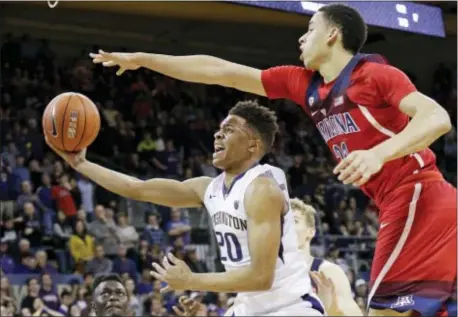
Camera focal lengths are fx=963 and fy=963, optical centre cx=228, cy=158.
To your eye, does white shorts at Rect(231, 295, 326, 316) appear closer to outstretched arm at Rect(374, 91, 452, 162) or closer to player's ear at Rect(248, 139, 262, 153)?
player's ear at Rect(248, 139, 262, 153)

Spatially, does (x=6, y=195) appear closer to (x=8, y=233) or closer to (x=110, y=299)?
(x=8, y=233)

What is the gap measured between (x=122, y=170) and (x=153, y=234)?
2.00m

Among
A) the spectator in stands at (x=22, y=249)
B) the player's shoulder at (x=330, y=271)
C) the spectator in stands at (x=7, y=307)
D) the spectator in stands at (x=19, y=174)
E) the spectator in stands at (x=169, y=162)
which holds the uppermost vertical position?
the spectator in stands at (x=169, y=162)

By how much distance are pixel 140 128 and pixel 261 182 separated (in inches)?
413

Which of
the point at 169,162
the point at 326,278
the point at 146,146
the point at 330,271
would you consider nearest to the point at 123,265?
the point at 169,162

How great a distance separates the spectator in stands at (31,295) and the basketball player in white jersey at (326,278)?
4912mm

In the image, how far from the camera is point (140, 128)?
14.7m

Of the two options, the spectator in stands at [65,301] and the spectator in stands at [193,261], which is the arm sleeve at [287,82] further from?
the spectator in stands at [193,261]

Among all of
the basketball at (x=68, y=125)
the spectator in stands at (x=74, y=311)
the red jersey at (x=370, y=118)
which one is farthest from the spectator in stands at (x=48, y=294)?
the red jersey at (x=370, y=118)

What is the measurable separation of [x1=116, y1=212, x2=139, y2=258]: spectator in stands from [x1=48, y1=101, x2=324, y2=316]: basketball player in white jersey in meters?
7.06

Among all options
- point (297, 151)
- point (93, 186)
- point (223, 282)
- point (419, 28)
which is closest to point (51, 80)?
point (93, 186)

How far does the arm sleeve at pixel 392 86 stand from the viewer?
373cm

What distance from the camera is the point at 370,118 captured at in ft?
12.9

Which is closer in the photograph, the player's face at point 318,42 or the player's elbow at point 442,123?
the player's elbow at point 442,123
